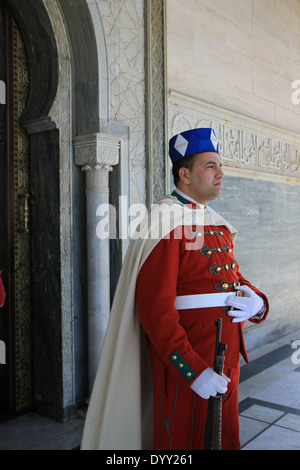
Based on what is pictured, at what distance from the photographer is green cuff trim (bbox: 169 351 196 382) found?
161 centimetres

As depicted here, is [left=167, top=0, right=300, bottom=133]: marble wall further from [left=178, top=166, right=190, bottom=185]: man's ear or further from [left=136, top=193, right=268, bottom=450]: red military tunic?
[left=136, top=193, right=268, bottom=450]: red military tunic

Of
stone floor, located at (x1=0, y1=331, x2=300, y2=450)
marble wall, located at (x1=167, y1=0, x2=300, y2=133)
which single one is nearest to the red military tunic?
stone floor, located at (x1=0, y1=331, x2=300, y2=450)

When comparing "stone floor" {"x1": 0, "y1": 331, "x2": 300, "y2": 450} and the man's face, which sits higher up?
the man's face

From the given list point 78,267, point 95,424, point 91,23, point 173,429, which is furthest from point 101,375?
point 91,23

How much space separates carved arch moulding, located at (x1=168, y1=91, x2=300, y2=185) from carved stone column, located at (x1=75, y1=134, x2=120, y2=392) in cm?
94

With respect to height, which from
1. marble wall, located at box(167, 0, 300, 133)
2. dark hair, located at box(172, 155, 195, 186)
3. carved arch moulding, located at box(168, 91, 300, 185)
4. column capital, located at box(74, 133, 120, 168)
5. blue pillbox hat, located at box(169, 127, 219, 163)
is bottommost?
dark hair, located at box(172, 155, 195, 186)

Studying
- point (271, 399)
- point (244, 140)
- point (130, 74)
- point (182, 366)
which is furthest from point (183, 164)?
point (244, 140)

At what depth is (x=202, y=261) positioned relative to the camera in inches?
→ 72.6

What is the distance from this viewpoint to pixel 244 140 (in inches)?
191

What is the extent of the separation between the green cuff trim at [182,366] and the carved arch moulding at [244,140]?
248 centimetres

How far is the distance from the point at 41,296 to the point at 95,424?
1.42 m

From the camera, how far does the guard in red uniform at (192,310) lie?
5.47 ft

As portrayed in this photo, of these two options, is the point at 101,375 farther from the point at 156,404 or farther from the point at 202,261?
the point at 202,261
